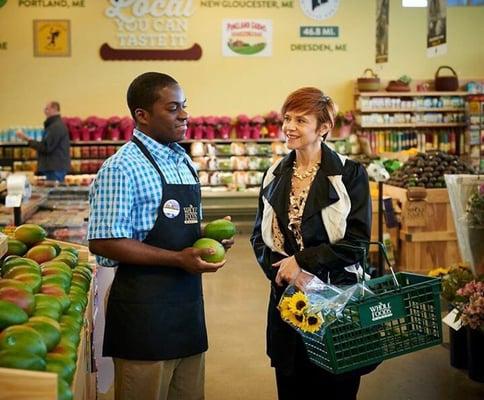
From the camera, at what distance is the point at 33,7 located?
39.1 feet

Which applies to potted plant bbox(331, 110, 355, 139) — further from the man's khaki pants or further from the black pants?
the man's khaki pants

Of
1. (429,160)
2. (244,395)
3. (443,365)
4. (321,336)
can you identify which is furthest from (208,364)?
(429,160)

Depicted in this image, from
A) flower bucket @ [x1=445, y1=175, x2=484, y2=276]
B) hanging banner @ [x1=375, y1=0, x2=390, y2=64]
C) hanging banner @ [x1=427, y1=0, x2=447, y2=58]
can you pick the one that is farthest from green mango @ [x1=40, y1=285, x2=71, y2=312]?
hanging banner @ [x1=375, y1=0, x2=390, y2=64]

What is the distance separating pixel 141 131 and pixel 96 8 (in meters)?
10.2

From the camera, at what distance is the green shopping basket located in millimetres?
2469

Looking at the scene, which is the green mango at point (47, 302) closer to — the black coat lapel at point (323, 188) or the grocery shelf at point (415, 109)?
the black coat lapel at point (323, 188)

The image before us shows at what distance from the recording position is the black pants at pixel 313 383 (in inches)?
114

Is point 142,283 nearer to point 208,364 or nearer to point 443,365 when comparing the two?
point 208,364

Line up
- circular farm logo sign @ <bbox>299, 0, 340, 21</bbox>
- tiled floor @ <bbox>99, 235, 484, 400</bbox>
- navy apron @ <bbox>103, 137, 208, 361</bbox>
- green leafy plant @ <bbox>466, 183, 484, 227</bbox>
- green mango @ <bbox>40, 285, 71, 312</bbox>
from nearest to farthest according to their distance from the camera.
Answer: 1. green mango @ <bbox>40, 285, 71, 312</bbox>
2. navy apron @ <bbox>103, 137, 208, 361</bbox>
3. tiled floor @ <bbox>99, 235, 484, 400</bbox>
4. green leafy plant @ <bbox>466, 183, 484, 227</bbox>
5. circular farm logo sign @ <bbox>299, 0, 340, 21</bbox>

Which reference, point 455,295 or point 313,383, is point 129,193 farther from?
point 455,295

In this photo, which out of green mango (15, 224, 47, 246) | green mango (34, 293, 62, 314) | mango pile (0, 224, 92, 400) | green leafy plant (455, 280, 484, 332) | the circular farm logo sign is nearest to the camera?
mango pile (0, 224, 92, 400)

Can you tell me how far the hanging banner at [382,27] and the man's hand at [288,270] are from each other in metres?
6.52

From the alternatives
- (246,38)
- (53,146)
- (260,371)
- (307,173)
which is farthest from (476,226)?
(246,38)

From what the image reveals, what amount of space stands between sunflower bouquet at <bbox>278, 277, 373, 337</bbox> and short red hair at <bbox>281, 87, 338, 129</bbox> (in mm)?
700
